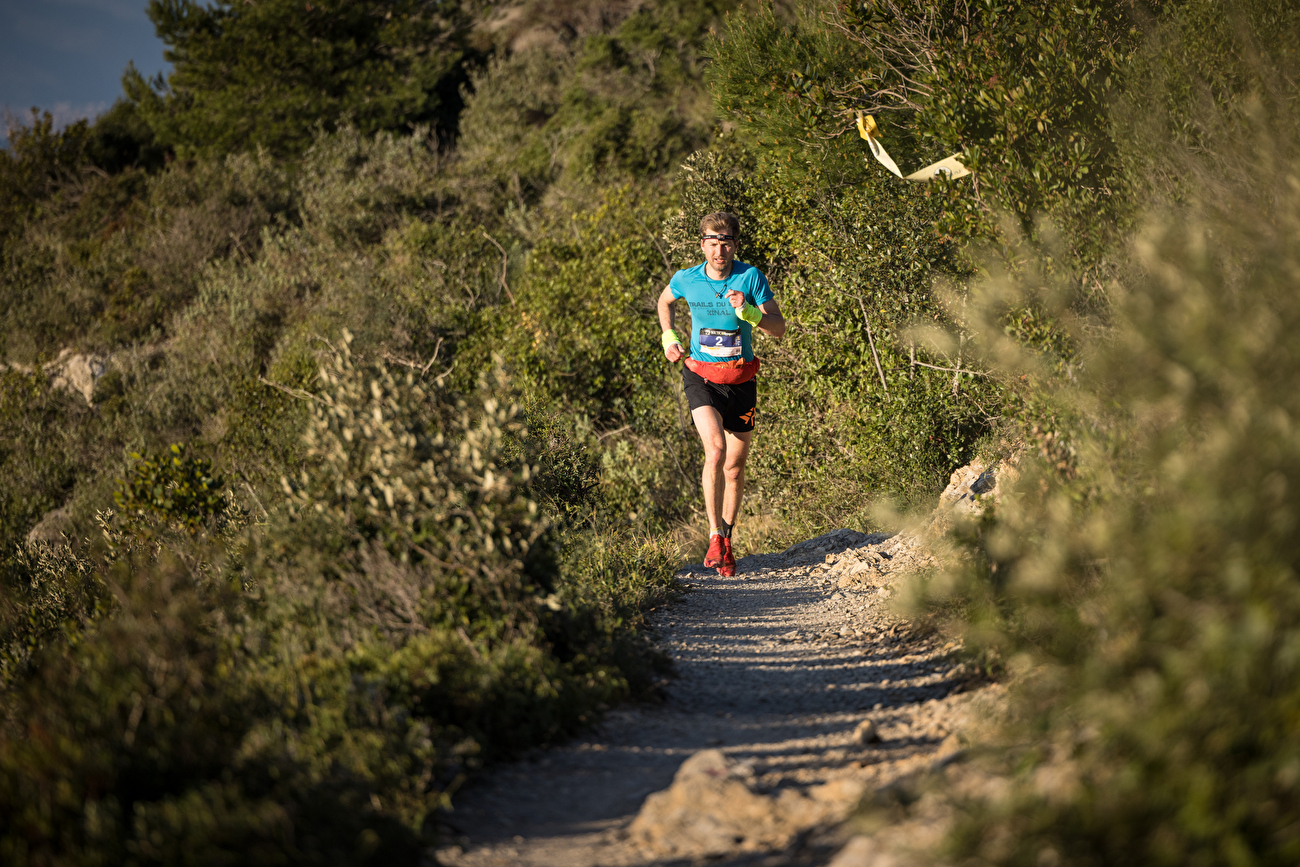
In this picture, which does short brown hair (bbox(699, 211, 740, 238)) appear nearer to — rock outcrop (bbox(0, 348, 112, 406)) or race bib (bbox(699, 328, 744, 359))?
race bib (bbox(699, 328, 744, 359))

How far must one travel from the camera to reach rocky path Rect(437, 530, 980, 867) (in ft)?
8.25

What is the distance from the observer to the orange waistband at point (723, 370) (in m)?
6.08

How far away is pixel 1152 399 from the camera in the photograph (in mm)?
2096

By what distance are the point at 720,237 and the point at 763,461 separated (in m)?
4.07

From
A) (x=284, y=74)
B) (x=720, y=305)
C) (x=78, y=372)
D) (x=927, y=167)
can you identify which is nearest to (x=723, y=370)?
(x=720, y=305)

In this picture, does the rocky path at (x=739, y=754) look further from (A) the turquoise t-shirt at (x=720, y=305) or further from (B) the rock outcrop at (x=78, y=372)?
(B) the rock outcrop at (x=78, y=372)

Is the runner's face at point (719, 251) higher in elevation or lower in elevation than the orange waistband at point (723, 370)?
higher

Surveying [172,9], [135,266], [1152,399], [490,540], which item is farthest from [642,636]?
[172,9]

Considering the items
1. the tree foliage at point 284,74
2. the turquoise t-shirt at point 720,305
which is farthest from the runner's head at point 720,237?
the tree foliage at point 284,74

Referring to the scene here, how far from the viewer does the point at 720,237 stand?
230 inches

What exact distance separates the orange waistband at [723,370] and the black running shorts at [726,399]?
4 centimetres

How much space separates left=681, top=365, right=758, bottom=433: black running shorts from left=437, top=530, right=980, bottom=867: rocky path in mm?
1409

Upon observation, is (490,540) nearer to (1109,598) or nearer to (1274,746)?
(1109,598)

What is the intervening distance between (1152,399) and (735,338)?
4058 mm
